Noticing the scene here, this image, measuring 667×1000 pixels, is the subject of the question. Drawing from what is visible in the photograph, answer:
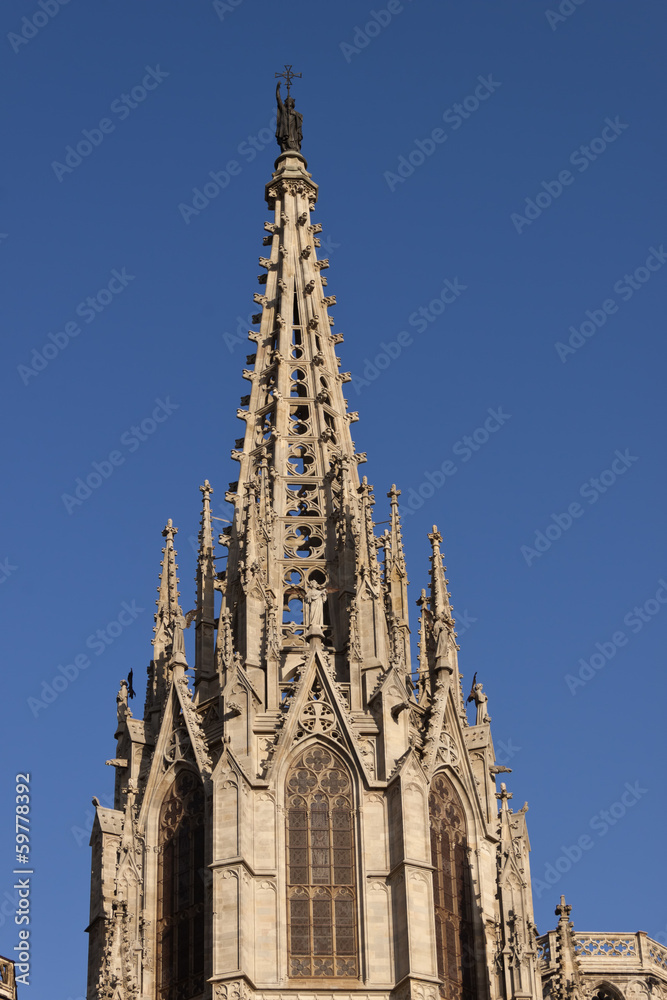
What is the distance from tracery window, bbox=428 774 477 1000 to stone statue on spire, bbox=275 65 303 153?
2826cm

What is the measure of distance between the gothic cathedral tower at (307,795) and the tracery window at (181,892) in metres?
0.06

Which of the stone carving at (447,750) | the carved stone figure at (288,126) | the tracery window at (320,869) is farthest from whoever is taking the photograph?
the carved stone figure at (288,126)

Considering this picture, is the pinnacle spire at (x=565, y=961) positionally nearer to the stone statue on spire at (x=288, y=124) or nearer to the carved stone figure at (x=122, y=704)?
the carved stone figure at (x=122, y=704)

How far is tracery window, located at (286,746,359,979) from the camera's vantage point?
6250 cm

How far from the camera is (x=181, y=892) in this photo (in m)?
64.8

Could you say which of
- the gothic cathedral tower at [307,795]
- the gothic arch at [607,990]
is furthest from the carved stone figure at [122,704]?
the gothic arch at [607,990]

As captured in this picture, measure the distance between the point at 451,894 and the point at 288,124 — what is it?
1289 inches

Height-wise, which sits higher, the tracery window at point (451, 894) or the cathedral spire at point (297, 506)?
the cathedral spire at point (297, 506)

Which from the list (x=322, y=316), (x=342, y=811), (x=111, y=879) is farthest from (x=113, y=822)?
(x=322, y=316)

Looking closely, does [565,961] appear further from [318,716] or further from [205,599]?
[205,599]

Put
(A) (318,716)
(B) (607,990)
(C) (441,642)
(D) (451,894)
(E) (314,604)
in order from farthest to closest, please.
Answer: (B) (607,990) < (C) (441,642) < (E) (314,604) < (A) (318,716) < (D) (451,894)

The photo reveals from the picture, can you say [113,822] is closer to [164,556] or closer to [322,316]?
[164,556]

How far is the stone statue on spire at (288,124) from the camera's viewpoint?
86188mm

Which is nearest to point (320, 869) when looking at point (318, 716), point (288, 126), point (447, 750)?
point (318, 716)
